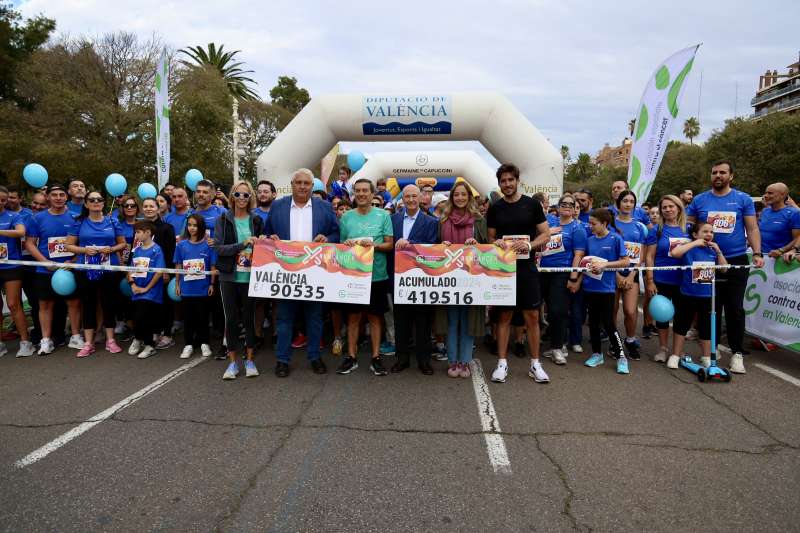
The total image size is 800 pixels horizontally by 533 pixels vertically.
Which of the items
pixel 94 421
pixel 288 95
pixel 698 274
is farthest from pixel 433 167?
pixel 288 95

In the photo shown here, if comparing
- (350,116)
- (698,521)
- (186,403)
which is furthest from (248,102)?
(698,521)

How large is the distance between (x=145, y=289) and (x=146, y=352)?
76 cm

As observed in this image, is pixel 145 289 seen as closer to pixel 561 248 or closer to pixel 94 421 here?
pixel 94 421

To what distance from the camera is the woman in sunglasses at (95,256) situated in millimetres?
5684

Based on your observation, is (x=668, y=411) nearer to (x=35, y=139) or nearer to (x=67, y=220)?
(x=67, y=220)

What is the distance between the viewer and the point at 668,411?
13.0ft

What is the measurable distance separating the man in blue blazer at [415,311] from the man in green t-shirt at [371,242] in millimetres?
191

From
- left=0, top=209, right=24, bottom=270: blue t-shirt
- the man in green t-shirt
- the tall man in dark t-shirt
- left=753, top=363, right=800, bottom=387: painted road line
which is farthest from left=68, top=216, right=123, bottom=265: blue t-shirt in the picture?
left=753, top=363, right=800, bottom=387: painted road line

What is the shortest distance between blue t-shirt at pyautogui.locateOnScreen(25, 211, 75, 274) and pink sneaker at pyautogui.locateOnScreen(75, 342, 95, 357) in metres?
1.02

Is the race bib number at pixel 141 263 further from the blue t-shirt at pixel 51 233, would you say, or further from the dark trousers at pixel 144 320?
the blue t-shirt at pixel 51 233

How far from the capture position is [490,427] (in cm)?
365

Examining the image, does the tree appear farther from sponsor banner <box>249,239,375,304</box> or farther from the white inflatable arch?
sponsor banner <box>249,239,375,304</box>

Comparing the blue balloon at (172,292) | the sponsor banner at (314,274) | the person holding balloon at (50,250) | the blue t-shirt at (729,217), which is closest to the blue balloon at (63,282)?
the person holding balloon at (50,250)

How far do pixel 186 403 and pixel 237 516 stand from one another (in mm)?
1867
